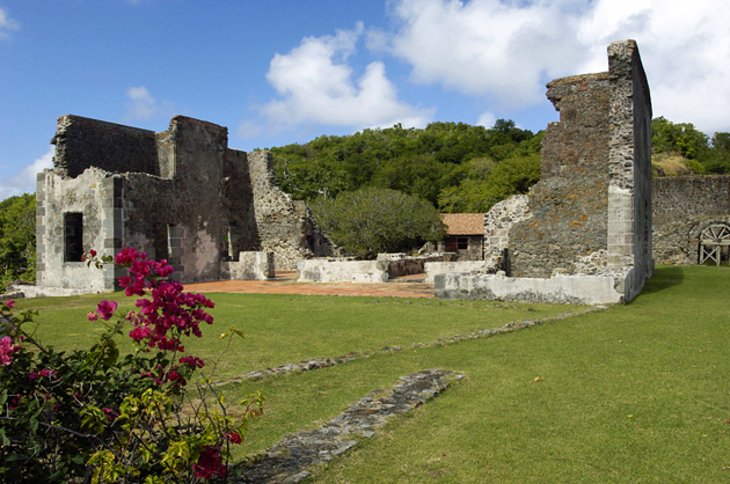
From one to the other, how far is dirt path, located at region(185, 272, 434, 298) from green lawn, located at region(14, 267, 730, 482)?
14.8ft

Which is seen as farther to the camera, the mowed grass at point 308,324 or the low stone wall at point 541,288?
the low stone wall at point 541,288

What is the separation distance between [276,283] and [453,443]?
1615 centimetres

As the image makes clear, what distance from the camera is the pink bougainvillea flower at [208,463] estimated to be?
2.82 m

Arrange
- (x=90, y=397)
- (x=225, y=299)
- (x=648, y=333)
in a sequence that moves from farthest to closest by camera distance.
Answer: (x=225, y=299) → (x=648, y=333) → (x=90, y=397)

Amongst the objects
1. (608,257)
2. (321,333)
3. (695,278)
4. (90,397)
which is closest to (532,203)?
(608,257)

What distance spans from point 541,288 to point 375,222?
76.6 feet

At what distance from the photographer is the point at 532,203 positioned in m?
17.9

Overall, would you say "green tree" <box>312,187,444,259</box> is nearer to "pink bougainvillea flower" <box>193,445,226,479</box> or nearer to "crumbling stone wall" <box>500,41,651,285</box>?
"crumbling stone wall" <box>500,41,651,285</box>

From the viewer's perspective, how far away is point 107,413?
3004mm

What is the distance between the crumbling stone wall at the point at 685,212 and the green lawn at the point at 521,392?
2219 centimetres

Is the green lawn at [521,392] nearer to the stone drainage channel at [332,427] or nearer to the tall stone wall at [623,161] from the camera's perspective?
the stone drainage channel at [332,427]

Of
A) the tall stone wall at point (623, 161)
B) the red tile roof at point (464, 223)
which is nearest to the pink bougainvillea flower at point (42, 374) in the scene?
the tall stone wall at point (623, 161)

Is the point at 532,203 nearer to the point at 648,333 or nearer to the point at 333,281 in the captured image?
the point at 333,281

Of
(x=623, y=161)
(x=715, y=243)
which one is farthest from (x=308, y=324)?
(x=715, y=243)
